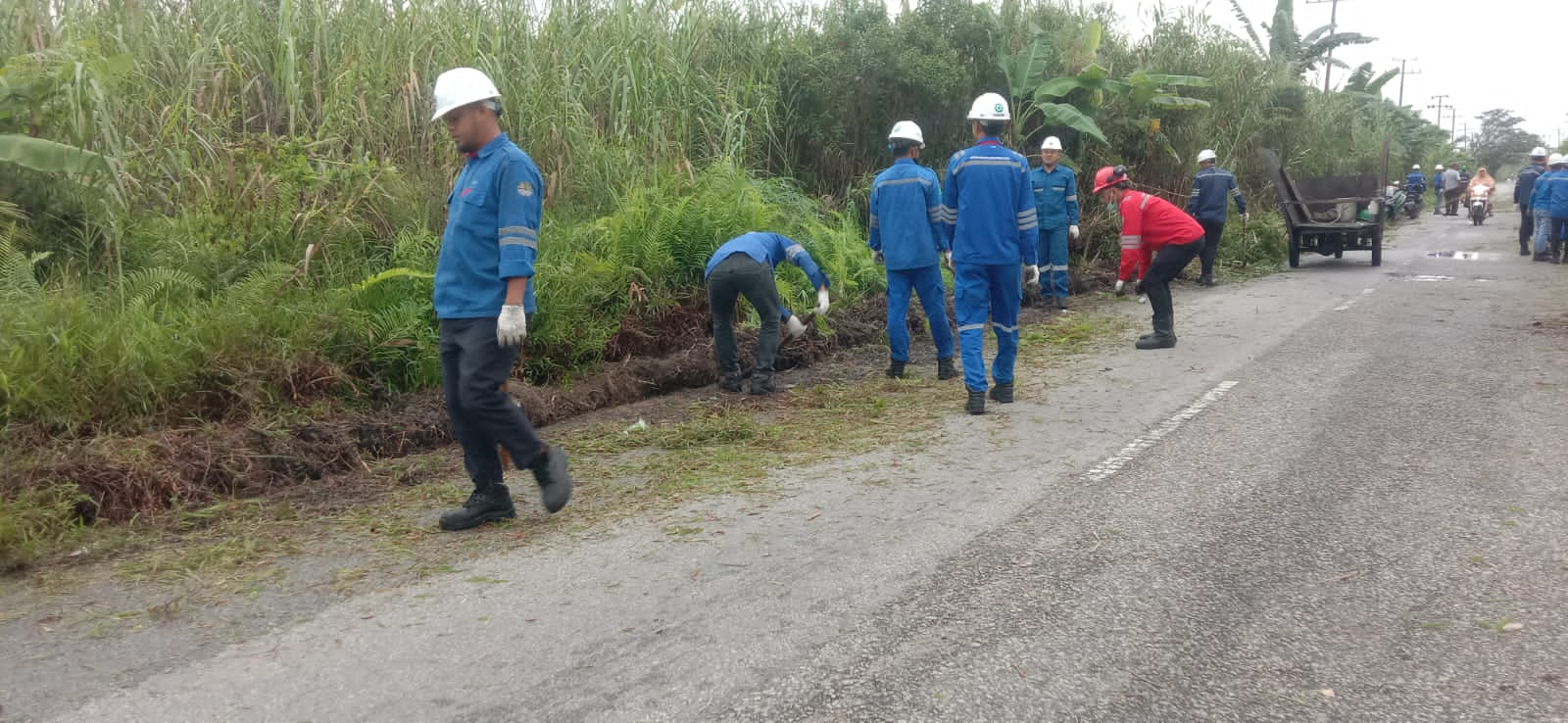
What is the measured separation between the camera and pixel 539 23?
1207 cm

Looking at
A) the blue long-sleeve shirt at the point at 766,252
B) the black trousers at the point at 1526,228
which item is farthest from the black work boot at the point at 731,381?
the black trousers at the point at 1526,228

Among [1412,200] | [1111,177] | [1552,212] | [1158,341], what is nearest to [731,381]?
[1158,341]

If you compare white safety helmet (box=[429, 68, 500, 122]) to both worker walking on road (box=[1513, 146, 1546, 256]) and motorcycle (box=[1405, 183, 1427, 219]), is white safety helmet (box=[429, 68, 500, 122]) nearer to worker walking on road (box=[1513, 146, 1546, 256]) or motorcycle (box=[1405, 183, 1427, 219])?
worker walking on road (box=[1513, 146, 1546, 256])

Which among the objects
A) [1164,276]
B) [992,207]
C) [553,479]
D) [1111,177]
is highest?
[1111,177]

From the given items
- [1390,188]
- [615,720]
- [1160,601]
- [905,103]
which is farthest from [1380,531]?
[1390,188]

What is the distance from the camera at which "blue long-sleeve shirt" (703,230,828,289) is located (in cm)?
873

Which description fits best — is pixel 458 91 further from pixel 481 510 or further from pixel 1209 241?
pixel 1209 241

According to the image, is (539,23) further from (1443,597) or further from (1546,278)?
(1546,278)

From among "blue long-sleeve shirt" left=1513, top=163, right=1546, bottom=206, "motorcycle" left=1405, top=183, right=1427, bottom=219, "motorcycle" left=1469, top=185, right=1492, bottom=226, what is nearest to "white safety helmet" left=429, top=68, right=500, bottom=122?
"blue long-sleeve shirt" left=1513, top=163, right=1546, bottom=206

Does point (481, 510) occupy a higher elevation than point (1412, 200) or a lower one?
lower

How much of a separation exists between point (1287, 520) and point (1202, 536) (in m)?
0.51

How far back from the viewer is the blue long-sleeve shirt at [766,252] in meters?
8.73

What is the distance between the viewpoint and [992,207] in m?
8.00

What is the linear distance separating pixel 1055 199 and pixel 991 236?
615 cm
